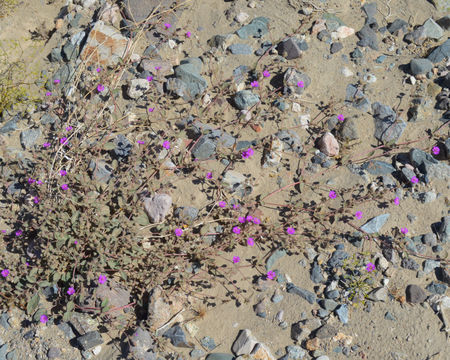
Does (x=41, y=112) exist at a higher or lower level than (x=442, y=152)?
higher

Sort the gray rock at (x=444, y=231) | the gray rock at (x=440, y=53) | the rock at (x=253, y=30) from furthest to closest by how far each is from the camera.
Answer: the rock at (x=253, y=30), the gray rock at (x=440, y=53), the gray rock at (x=444, y=231)

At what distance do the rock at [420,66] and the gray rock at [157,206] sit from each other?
3047 mm

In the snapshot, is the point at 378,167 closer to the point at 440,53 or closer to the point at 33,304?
the point at 440,53

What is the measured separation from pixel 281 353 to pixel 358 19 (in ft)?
13.0

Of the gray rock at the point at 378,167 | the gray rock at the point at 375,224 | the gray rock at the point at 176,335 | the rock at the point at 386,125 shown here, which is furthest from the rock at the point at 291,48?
the gray rock at the point at 176,335

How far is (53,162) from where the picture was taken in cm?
467

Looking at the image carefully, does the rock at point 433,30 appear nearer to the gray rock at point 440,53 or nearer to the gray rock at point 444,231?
the gray rock at point 440,53

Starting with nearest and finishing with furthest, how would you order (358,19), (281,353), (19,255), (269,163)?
(281,353) → (19,255) → (269,163) → (358,19)

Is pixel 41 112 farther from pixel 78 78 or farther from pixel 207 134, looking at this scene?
pixel 207 134

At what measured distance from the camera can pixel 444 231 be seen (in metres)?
4.38

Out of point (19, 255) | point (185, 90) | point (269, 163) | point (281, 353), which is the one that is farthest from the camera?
point (185, 90)

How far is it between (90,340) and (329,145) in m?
2.93

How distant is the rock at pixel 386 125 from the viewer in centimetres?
497

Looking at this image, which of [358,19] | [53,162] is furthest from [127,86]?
[358,19]
